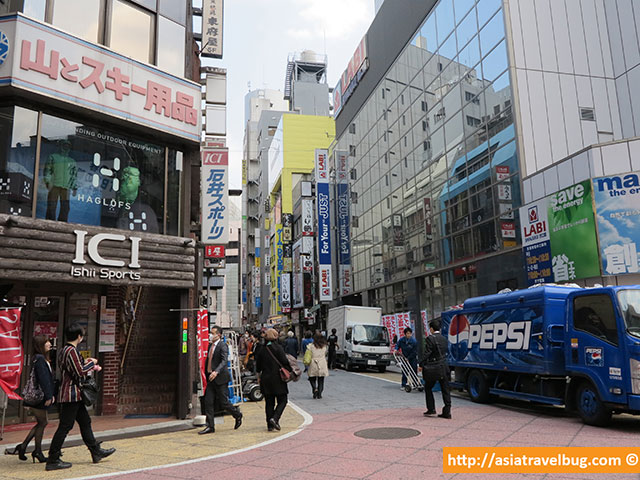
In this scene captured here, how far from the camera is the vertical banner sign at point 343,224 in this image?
41312mm

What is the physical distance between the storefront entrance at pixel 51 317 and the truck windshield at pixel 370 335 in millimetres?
13581

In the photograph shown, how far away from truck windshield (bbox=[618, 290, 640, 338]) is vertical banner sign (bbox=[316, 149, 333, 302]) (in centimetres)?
3383

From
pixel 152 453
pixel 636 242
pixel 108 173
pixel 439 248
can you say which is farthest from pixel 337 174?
pixel 152 453

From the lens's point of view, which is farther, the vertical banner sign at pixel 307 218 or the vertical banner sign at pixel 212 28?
the vertical banner sign at pixel 307 218

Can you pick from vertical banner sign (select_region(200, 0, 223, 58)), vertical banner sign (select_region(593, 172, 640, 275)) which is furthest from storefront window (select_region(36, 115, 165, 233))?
vertical banner sign (select_region(593, 172, 640, 275))

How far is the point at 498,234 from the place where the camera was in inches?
813

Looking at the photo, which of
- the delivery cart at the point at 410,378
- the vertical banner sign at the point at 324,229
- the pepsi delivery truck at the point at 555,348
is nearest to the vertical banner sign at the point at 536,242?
the pepsi delivery truck at the point at 555,348

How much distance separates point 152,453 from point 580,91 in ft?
66.7

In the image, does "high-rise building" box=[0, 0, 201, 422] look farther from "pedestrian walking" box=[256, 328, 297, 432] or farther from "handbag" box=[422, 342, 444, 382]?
"handbag" box=[422, 342, 444, 382]

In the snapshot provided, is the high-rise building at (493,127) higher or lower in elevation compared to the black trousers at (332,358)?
higher

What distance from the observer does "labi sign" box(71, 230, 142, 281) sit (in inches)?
376

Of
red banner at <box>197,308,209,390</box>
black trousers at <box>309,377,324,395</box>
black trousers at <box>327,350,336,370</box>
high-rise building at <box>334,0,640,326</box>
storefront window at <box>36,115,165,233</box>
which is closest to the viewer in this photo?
storefront window at <box>36,115,165,233</box>

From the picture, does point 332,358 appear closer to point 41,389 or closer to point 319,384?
point 319,384

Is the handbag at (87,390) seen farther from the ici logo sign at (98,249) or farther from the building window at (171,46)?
the building window at (171,46)
